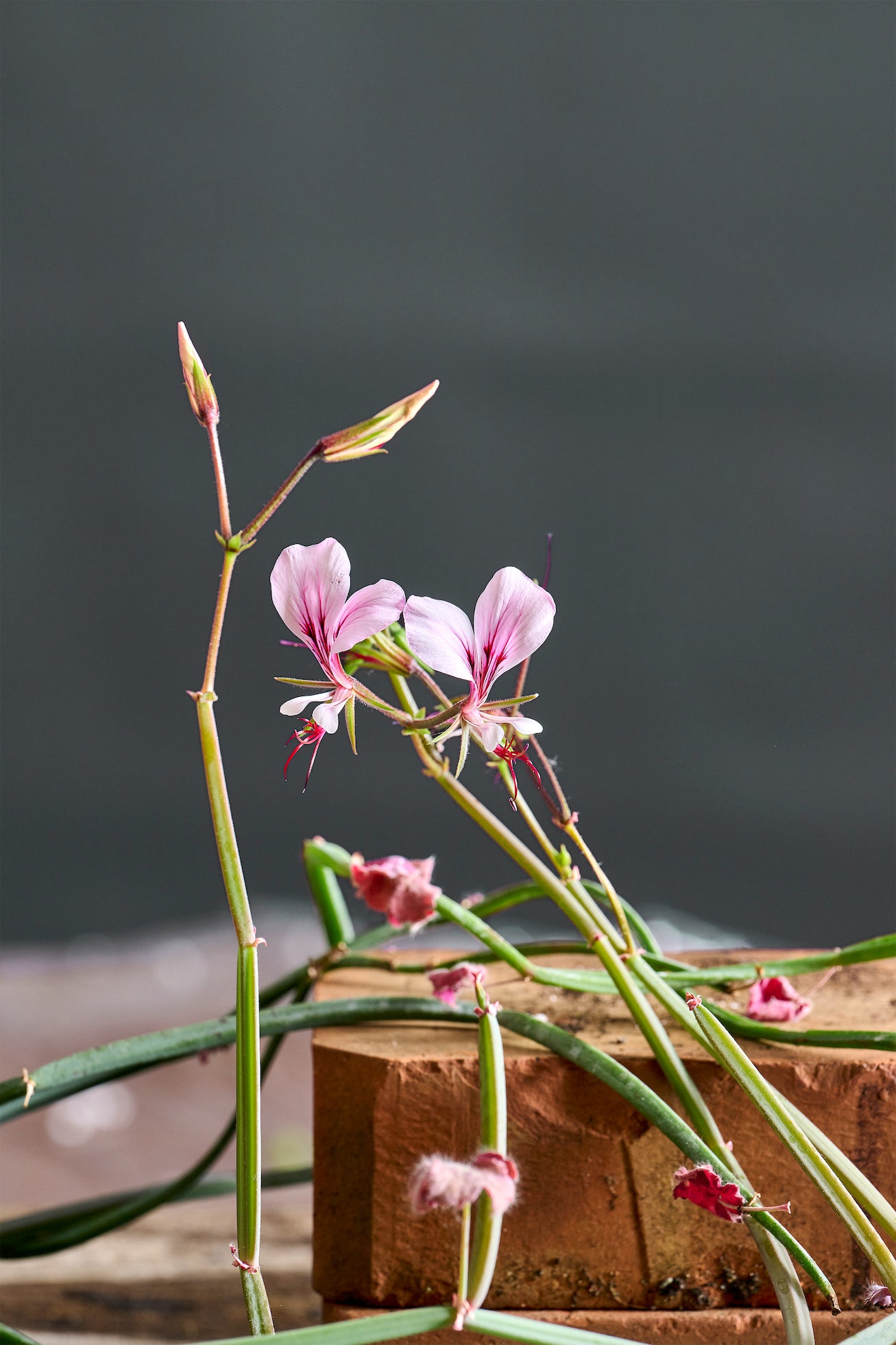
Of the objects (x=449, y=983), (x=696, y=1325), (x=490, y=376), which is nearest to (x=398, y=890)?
(x=449, y=983)

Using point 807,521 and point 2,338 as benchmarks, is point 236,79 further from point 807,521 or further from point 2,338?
point 807,521

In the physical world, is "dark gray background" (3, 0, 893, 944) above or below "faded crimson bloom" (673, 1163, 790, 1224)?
above

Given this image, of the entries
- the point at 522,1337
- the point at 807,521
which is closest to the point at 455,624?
the point at 522,1337

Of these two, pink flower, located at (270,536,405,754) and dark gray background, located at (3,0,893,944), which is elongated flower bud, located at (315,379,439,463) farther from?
dark gray background, located at (3,0,893,944)

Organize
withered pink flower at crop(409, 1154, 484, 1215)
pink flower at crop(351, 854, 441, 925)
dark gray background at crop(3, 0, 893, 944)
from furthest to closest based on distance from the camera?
dark gray background at crop(3, 0, 893, 944), pink flower at crop(351, 854, 441, 925), withered pink flower at crop(409, 1154, 484, 1215)

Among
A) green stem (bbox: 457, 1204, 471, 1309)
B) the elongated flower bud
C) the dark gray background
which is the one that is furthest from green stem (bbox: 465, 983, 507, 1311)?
the dark gray background
